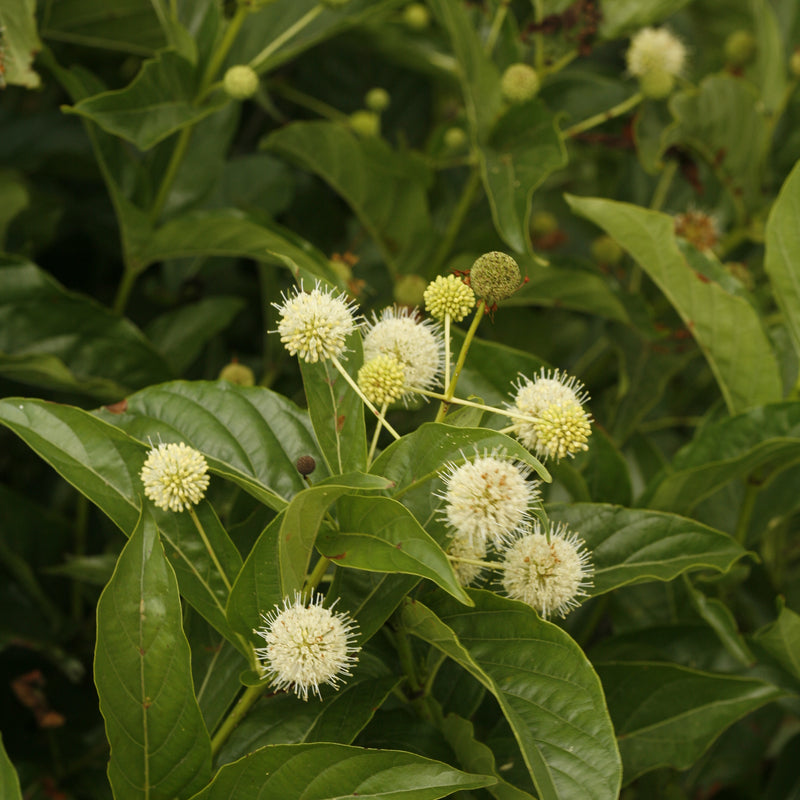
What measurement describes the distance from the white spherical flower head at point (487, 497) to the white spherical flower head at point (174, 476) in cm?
30

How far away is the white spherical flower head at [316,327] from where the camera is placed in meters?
0.97

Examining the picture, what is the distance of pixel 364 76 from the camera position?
7.72 ft

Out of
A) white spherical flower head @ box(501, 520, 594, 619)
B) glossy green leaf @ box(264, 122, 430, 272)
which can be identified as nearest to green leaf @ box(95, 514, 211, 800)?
white spherical flower head @ box(501, 520, 594, 619)

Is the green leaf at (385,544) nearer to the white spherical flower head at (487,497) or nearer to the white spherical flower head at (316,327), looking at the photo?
the white spherical flower head at (487,497)

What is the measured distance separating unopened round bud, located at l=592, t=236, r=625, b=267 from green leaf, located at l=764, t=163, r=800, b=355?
79cm

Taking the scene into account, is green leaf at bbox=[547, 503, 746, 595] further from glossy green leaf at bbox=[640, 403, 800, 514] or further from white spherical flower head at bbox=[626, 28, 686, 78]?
white spherical flower head at bbox=[626, 28, 686, 78]

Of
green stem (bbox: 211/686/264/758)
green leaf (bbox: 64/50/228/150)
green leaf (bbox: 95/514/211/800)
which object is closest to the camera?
green leaf (bbox: 95/514/211/800)

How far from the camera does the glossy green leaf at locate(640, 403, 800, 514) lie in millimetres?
1250

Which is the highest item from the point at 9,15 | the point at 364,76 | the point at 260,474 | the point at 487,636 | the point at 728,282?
the point at 364,76

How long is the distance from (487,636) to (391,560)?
200mm

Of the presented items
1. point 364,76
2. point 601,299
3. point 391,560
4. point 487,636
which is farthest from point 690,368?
point 391,560

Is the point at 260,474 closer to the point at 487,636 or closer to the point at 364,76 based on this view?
the point at 487,636

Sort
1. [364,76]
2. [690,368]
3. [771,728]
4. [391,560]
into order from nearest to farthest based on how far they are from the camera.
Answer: [391,560] → [771,728] → [690,368] → [364,76]

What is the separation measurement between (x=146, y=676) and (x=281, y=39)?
118cm
